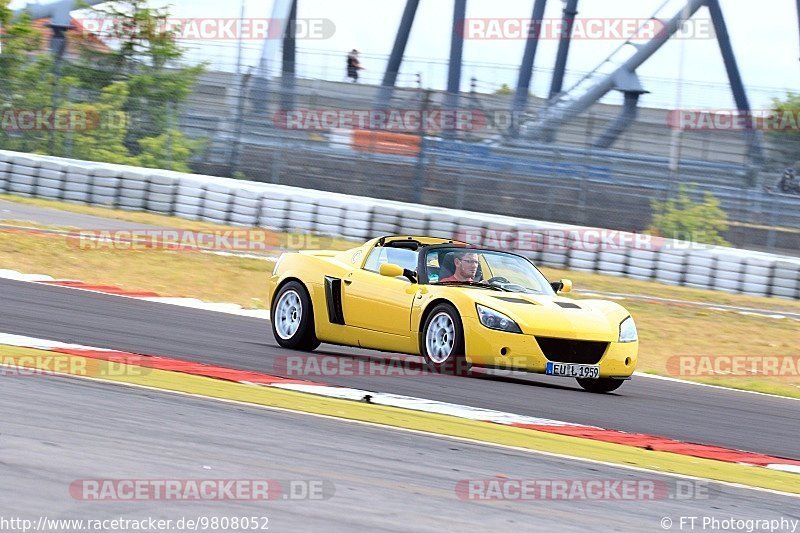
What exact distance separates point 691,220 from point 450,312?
482 inches

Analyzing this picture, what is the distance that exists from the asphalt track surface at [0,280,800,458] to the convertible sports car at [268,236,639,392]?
0.24 metres

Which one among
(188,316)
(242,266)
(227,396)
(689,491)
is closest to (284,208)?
(242,266)

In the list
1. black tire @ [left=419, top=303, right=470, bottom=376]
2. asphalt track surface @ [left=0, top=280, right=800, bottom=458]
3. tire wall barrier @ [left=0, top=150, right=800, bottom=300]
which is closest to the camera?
asphalt track surface @ [left=0, top=280, right=800, bottom=458]

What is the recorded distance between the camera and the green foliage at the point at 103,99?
2388 cm

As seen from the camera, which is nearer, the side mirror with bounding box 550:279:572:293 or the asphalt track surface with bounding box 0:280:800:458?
the asphalt track surface with bounding box 0:280:800:458

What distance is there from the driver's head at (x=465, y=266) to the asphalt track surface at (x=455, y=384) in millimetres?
823

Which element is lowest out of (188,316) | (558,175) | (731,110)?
(188,316)

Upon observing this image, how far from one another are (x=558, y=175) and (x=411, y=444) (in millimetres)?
16166

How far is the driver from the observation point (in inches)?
397

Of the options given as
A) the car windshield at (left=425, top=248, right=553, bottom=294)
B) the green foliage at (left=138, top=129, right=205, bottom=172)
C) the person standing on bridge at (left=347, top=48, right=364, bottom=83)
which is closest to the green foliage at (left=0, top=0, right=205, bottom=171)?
the green foliage at (left=138, top=129, right=205, bottom=172)

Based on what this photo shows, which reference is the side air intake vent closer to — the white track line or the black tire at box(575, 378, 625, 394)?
the black tire at box(575, 378, 625, 394)

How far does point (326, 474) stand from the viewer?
521 centimetres

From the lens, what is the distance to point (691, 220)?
20.9 m

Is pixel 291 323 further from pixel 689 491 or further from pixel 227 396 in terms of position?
pixel 689 491
